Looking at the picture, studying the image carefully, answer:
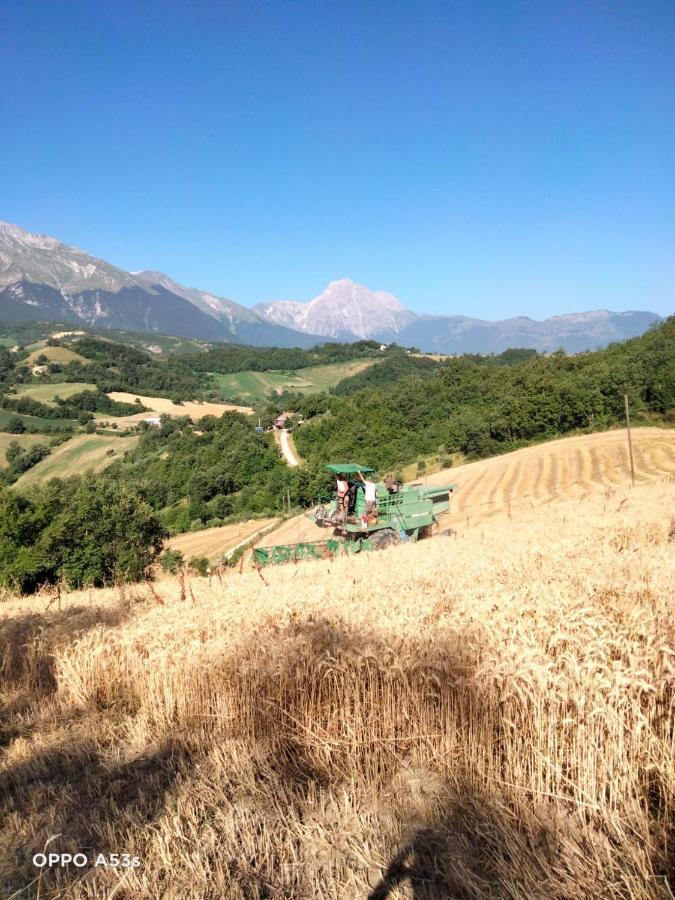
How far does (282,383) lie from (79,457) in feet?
302

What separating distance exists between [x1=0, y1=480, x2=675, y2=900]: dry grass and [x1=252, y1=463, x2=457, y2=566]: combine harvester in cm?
1241

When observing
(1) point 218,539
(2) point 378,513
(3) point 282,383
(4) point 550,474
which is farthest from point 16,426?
(2) point 378,513

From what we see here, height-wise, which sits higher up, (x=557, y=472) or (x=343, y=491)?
(x=343, y=491)

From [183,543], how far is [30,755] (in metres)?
50.5

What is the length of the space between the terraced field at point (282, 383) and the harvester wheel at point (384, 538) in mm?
150138

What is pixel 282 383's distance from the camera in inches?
7279

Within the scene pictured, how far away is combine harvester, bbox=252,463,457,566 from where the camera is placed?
17844mm

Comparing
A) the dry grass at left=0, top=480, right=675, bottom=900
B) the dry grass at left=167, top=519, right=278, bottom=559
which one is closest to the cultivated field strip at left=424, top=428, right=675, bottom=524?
the dry grass at left=167, top=519, right=278, bottom=559

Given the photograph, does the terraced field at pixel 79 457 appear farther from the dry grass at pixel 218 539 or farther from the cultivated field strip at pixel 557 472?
the cultivated field strip at pixel 557 472

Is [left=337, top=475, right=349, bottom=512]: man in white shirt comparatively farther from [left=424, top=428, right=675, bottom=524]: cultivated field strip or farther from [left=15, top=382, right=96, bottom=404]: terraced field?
[left=15, top=382, right=96, bottom=404]: terraced field

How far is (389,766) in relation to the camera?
3623mm

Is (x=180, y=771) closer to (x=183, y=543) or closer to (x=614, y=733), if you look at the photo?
(x=614, y=733)

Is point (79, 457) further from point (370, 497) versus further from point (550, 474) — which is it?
point (370, 497)

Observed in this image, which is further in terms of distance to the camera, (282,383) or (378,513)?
(282,383)
